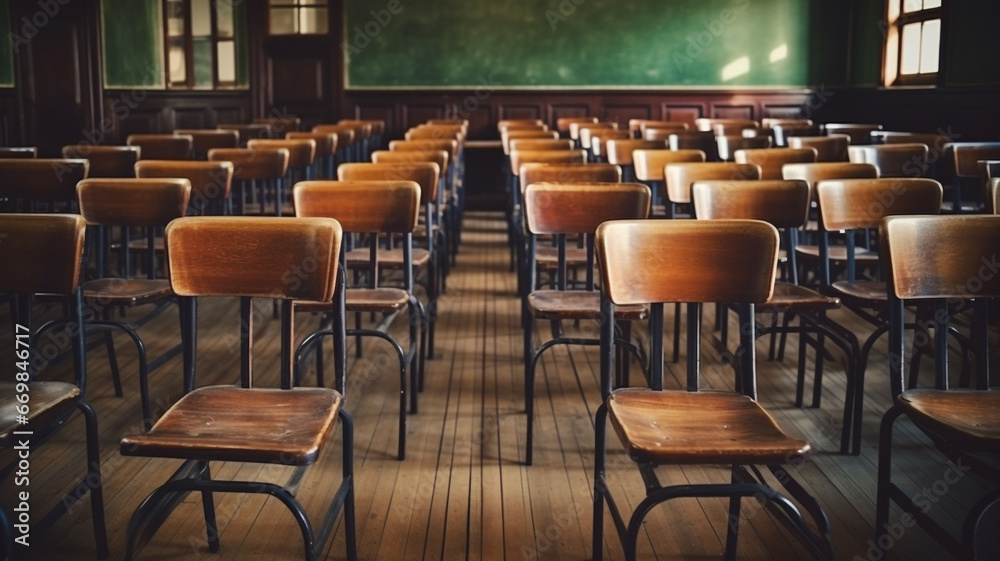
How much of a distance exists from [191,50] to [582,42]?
4828mm

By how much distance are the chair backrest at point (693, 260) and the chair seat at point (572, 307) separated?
0.78 meters

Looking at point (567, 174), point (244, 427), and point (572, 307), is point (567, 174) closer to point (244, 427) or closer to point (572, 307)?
point (572, 307)

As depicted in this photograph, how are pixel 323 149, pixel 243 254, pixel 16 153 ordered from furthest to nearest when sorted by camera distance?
pixel 323 149 → pixel 16 153 → pixel 243 254

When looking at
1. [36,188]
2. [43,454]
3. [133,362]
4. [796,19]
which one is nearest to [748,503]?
[43,454]

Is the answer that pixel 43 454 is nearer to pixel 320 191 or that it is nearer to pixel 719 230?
pixel 320 191

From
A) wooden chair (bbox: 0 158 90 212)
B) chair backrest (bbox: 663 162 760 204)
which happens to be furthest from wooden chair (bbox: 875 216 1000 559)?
wooden chair (bbox: 0 158 90 212)

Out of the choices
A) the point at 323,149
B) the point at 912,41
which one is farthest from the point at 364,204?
the point at 912,41

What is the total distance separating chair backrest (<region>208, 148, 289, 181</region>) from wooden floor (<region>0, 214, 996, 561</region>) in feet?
3.47

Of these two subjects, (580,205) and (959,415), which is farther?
(580,205)

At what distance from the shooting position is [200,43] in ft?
37.7

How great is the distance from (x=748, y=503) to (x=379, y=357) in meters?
2.03

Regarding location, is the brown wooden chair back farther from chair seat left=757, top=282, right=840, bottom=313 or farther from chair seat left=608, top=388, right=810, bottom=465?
chair seat left=757, top=282, right=840, bottom=313

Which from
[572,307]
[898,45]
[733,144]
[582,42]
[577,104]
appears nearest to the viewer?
[572,307]

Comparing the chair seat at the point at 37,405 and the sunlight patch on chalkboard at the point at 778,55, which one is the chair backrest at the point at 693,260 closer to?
the chair seat at the point at 37,405
